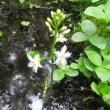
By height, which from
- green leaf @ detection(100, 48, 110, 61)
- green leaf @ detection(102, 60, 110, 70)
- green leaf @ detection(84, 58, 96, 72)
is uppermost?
green leaf @ detection(100, 48, 110, 61)

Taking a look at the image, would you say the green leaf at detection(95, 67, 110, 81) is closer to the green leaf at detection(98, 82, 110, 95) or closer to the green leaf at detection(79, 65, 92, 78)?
the green leaf at detection(98, 82, 110, 95)

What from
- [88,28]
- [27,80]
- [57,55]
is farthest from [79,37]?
[27,80]

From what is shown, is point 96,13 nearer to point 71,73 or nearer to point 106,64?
point 106,64

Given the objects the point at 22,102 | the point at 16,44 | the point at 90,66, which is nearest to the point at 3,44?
the point at 16,44

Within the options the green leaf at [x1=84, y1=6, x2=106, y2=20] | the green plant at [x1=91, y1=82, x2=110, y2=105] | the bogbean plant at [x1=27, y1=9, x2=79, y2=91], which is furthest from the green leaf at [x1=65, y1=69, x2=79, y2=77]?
the green leaf at [x1=84, y1=6, x2=106, y2=20]

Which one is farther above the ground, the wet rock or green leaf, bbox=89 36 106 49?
green leaf, bbox=89 36 106 49

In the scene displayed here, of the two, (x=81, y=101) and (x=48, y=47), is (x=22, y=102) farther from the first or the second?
(x=48, y=47)

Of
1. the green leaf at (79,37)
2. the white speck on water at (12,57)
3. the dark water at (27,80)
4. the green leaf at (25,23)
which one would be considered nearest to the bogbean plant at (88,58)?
the green leaf at (79,37)
